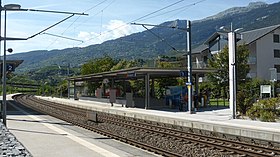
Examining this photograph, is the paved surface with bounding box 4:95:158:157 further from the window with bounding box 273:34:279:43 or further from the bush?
the window with bounding box 273:34:279:43

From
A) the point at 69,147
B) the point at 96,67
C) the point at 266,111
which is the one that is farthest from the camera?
the point at 96,67

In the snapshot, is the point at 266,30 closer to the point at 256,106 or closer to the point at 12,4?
the point at 256,106

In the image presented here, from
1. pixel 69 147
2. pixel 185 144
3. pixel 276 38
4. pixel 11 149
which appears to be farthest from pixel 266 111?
pixel 276 38

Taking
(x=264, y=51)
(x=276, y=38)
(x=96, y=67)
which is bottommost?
(x=96, y=67)

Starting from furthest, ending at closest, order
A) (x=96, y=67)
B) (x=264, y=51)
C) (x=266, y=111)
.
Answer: (x=96, y=67) < (x=264, y=51) < (x=266, y=111)

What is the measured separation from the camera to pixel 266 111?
74.0 ft

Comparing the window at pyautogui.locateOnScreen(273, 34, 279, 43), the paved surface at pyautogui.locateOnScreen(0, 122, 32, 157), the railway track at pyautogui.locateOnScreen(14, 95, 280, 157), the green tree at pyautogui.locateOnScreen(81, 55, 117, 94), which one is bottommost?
the railway track at pyautogui.locateOnScreen(14, 95, 280, 157)

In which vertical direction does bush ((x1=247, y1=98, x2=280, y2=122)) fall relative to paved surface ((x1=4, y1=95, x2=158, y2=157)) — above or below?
above

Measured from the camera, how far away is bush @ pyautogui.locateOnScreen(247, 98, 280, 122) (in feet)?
71.7

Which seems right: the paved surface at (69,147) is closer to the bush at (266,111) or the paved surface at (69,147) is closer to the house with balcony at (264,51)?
the bush at (266,111)

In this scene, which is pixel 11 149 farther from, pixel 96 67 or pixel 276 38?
pixel 276 38

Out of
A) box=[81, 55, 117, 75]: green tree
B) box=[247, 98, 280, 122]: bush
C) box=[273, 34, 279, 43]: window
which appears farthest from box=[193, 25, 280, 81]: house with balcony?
box=[247, 98, 280, 122]: bush

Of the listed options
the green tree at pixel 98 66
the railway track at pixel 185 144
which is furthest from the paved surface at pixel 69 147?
the green tree at pixel 98 66

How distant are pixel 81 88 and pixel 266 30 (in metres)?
33.8
